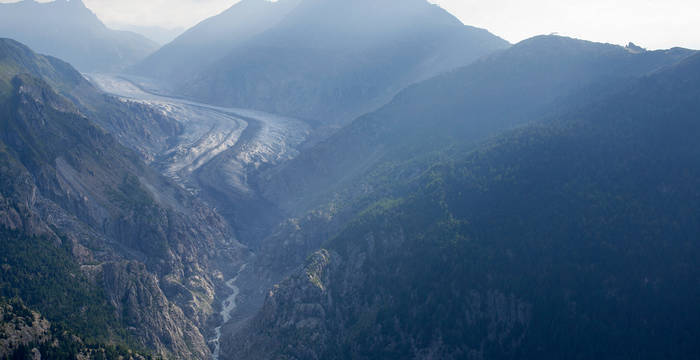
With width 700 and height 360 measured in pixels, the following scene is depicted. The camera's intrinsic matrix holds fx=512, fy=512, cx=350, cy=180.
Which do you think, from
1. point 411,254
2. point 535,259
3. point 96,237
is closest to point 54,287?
point 96,237

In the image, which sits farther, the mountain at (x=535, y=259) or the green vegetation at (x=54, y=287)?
the mountain at (x=535, y=259)

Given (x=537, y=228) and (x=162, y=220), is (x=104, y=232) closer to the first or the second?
(x=162, y=220)

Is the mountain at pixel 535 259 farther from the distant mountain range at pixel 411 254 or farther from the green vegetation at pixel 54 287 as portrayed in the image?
the green vegetation at pixel 54 287

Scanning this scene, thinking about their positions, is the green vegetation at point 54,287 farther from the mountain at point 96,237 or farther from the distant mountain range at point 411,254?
the distant mountain range at point 411,254

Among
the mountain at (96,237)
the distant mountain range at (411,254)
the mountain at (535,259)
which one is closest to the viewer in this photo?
the distant mountain range at (411,254)

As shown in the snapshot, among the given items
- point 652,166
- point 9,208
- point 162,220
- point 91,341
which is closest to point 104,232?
point 162,220

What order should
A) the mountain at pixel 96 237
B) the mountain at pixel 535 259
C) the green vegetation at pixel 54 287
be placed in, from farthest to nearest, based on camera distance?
the mountain at pixel 96 237, the mountain at pixel 535 259, the green vegetation at pixel 54 287

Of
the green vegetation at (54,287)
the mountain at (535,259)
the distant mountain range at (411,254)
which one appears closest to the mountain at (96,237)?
the green vegetation at (54,287)
